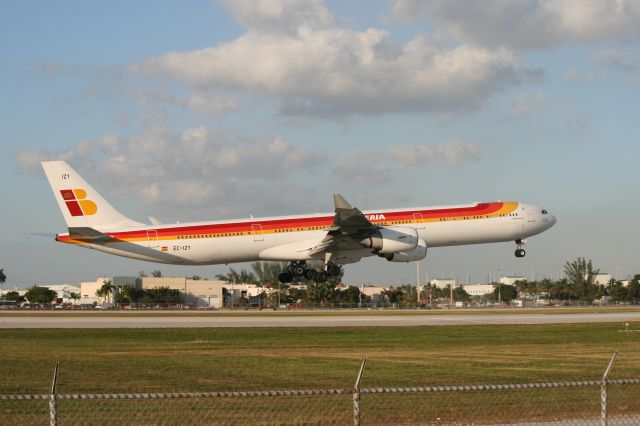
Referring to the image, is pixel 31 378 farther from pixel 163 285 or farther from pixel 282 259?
pixel 163 285

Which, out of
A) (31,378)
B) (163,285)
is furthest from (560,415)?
(163,285)

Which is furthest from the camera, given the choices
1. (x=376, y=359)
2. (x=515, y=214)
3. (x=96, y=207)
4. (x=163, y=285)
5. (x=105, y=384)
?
(x=163, y=285)

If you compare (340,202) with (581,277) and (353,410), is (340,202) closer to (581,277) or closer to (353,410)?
(353,410)

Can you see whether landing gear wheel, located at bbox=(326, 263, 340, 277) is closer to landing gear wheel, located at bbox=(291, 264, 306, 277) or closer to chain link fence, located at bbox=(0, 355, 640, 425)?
landing gear wheel, located at bbox=(291, 264, 306, 277)

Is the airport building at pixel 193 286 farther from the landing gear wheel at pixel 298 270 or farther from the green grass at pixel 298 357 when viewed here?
the green grass at pixel 298 357

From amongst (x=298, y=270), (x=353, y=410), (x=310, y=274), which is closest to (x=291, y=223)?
(x=298, y=270)

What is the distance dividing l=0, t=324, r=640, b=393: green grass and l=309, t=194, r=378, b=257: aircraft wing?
11.8 metres

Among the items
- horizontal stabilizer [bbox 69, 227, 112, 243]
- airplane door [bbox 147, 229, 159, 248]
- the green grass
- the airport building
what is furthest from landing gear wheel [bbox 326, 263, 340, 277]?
the airport building

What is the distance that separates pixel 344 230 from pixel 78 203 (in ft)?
64.8

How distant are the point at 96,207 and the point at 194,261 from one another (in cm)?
825

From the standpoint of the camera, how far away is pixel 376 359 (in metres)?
31.0

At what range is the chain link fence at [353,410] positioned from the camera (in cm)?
1703

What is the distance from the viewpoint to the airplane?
208 ft

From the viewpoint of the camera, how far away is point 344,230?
6375cm
